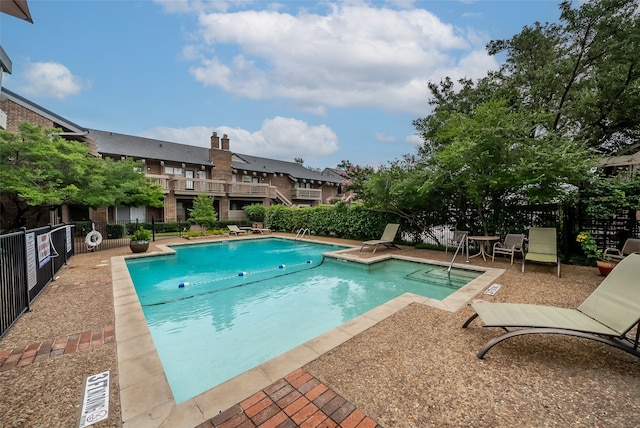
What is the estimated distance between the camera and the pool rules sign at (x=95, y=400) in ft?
6.81

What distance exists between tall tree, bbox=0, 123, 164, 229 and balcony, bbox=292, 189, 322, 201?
1730cm

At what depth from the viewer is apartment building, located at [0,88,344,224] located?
15.4 meters

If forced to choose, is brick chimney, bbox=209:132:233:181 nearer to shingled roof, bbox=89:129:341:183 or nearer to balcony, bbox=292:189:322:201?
shingled roof, bbox=89:129:341:183

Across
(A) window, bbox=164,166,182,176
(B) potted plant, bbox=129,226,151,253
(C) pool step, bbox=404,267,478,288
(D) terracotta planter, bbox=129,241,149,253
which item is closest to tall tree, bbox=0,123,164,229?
(B) potted plant, bbox=129,226,151,253

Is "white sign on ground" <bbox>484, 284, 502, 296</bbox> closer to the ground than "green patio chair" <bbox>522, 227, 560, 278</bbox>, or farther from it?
closer to the ground

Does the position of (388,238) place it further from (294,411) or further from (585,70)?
(585,70)

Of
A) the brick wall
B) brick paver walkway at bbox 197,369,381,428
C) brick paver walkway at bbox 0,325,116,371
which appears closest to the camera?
brick paver walkway at bbox 197,369,381,428

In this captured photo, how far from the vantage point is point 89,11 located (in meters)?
7.43

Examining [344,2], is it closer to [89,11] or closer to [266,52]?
[266,52]

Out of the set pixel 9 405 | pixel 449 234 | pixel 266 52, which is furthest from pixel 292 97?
pixel 9 405

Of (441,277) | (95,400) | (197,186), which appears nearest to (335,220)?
(441,277)

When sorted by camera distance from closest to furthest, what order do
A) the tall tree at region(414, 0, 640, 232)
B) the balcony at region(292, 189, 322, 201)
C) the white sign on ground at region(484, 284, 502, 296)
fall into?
the white sign on ground at region(484, 284, 502, 296) < the tall tree at region(414, 0, 640, 232) < the balcony at region(292, 189, 322, 201)

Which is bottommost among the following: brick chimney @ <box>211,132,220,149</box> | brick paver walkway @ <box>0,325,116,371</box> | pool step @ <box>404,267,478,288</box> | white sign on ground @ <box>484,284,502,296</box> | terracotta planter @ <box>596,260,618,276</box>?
pool step @ <box>404,267,478,288</box>

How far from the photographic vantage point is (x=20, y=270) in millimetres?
4207
